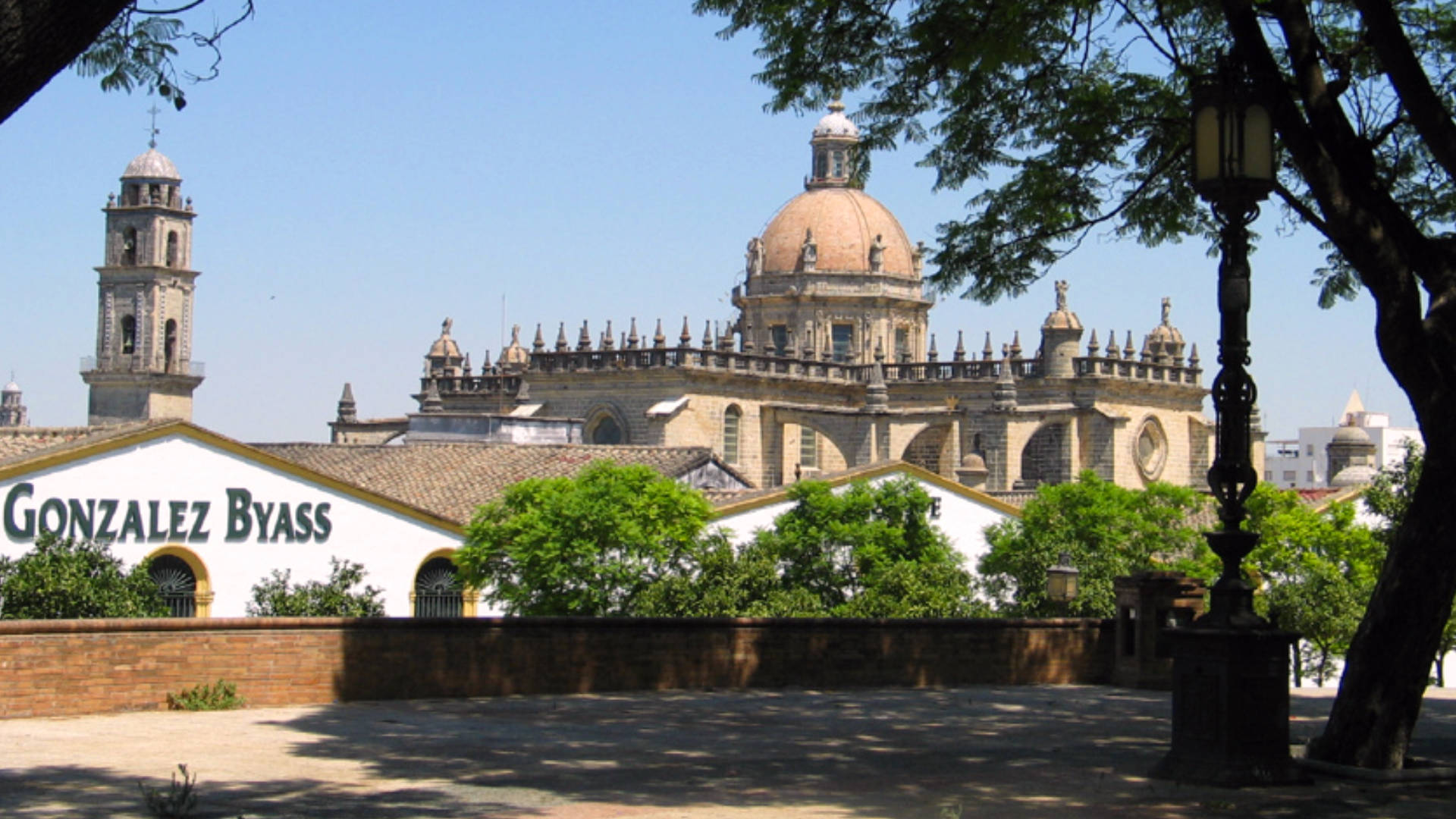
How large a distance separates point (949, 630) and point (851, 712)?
3408mm

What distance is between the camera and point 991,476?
6775 cm

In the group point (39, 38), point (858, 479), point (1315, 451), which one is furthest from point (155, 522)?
point (1315, 451)

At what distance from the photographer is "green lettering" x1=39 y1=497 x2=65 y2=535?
30.6 metres

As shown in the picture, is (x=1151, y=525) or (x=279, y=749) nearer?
(x=279, y=749)

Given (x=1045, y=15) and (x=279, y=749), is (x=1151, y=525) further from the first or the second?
(x=279, y=749)

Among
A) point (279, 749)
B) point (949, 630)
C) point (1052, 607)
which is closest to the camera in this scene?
→ point (279, 749)

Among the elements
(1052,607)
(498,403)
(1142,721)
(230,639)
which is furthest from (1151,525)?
(498,403)

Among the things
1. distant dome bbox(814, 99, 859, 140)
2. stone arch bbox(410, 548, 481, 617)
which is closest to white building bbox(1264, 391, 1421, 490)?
distant dome bbox(814, 99, 859, 140)

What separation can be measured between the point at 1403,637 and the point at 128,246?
259 ft

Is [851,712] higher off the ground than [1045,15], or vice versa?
[1045,15]

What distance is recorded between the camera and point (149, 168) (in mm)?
84312

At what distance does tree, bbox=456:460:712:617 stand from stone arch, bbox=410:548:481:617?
4.38 feet

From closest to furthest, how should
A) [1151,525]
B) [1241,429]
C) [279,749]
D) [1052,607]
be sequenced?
[1241,429], [279,749], [1052,607], [1151,525]

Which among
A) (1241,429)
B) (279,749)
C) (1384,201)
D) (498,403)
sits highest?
(498,403)
